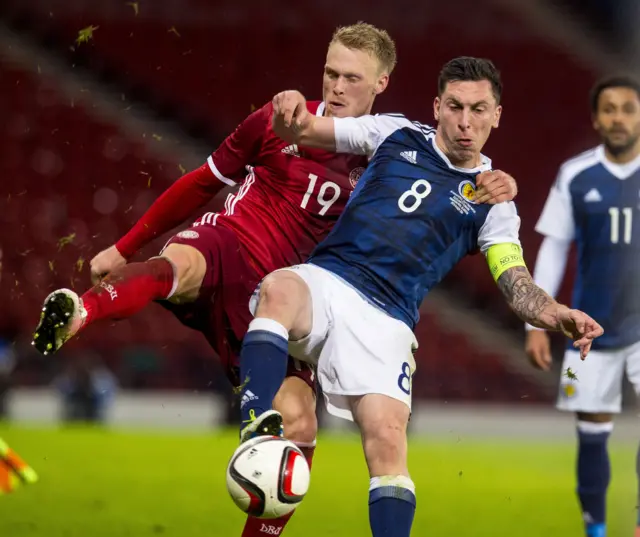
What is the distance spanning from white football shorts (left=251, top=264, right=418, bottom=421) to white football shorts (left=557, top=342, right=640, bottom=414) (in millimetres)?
1938

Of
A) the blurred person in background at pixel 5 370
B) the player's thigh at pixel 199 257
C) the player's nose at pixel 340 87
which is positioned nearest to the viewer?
the player's thigh at pixel 199 257

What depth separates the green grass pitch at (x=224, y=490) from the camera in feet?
18.1

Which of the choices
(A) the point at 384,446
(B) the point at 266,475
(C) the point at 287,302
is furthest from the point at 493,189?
(B) the point at 266,475

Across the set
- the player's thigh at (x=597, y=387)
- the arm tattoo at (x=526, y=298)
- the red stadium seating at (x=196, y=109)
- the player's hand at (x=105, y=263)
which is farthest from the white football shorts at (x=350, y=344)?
the red stadium seating at (x=196, y=109)

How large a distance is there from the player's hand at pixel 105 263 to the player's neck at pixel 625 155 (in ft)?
9.01

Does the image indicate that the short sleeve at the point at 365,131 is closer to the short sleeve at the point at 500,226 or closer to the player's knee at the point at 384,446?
the short sleeve at the point at 500,226

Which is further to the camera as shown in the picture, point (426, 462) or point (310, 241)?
point (426, 462)

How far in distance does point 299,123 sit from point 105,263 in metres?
1.08

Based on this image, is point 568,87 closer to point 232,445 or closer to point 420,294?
point 232,445

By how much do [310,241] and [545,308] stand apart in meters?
1.06

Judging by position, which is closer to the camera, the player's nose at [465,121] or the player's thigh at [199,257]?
the player's nose at [465,121]

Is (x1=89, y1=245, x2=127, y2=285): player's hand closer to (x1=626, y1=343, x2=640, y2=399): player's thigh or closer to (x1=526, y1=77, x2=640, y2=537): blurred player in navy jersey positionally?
(x1=526, y1=77, x2=640, y2=537): blurred player in navy jersey

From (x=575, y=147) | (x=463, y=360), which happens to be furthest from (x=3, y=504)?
(x=575, y=147)

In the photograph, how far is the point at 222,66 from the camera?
14.6 metres
